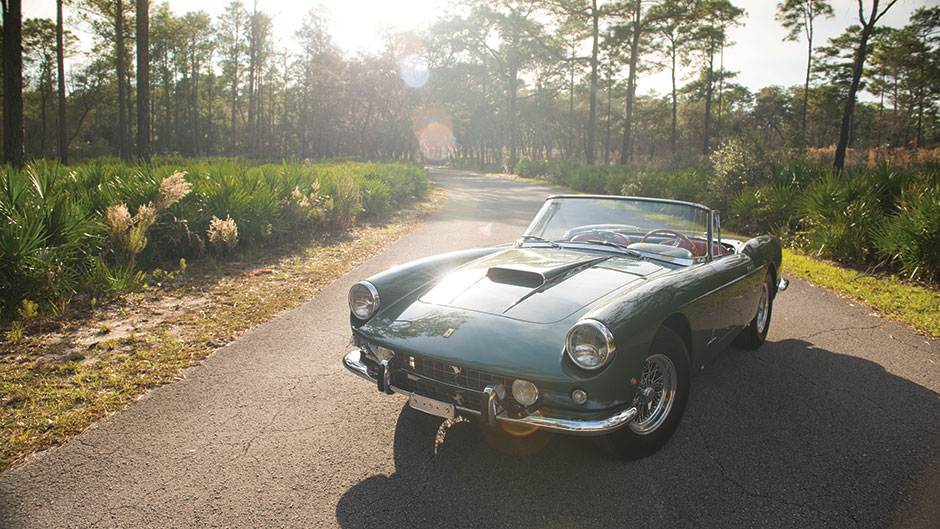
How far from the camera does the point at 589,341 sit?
2494mm

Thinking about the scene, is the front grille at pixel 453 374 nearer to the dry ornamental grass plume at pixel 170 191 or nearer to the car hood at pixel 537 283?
the car hood at pixel 537 283

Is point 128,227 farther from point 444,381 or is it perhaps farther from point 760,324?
point 760,324

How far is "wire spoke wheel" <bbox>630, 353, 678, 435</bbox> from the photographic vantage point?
281 cm

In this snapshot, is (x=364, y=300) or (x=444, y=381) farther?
(x=364, y=300)

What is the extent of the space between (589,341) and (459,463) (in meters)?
0.97

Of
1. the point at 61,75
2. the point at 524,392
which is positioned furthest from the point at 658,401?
the point at 61,75

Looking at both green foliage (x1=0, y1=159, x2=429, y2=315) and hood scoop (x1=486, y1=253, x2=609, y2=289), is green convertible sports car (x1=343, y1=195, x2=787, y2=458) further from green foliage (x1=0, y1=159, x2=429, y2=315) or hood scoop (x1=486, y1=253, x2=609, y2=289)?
green foliage (x1=0, y1=159, x2=429, y2=315)

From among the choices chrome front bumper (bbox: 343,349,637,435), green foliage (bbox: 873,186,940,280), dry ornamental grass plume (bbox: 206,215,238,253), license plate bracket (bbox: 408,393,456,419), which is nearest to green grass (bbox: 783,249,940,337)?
green foliage (bbox: 873,186,940,280)

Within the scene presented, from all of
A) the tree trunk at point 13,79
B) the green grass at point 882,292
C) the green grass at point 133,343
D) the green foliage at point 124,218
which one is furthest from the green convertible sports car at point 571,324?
the tree trunk at point 13,79

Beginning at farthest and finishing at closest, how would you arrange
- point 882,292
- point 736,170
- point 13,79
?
point 736,170, point 13,79, point 882,292

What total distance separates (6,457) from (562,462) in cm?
294

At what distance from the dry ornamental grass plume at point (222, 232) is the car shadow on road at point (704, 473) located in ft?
17.9

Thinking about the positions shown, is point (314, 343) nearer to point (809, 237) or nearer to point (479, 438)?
point (479, 438)

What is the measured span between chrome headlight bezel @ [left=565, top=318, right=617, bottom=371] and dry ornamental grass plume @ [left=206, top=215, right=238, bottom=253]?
21.3 ft
